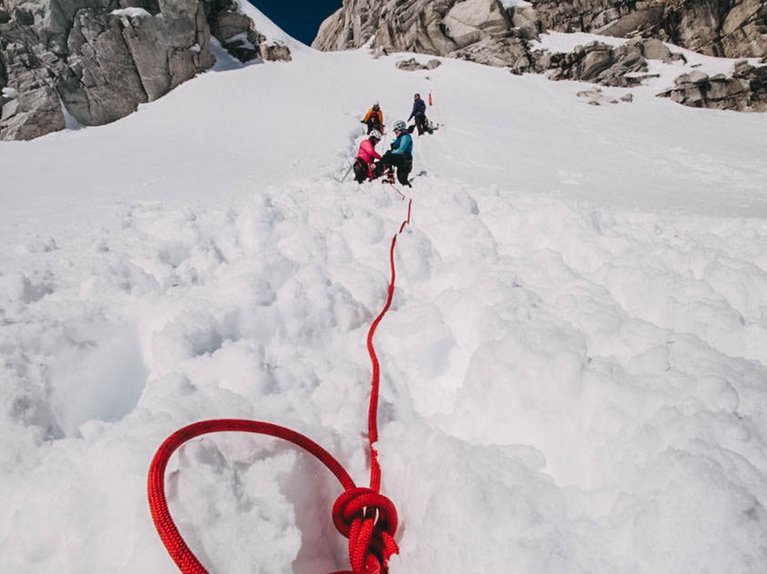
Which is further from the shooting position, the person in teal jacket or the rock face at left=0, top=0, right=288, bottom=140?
the rock face at left=0, top=0, right=288, bottom=140

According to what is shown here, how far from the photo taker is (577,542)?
3.96ft

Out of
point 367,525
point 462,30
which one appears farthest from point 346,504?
point 462,30

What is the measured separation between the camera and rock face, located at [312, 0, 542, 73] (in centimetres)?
2723

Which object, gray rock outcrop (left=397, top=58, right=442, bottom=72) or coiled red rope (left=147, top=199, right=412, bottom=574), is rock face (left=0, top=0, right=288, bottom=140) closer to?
gray rock outcrop (left=397, top=58, right=442, bottom=72)

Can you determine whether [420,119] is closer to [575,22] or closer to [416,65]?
[416,65]

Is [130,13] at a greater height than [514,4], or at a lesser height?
lesser

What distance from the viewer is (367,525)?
1.28 m

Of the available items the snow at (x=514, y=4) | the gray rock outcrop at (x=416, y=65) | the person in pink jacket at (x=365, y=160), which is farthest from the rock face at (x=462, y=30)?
the person in pink jacket at (x=365, y=160)

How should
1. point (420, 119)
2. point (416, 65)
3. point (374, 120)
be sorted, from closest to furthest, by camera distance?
1. point (374, 120)
2. point (420, 119)
3. point (416, 65)

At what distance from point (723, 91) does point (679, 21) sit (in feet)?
37.7

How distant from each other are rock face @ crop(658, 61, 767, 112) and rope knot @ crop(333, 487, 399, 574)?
81.8ft

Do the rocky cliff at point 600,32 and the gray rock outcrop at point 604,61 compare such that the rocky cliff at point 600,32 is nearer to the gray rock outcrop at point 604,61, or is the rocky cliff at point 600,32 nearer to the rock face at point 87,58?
the gray rock outcrop at point 604,61

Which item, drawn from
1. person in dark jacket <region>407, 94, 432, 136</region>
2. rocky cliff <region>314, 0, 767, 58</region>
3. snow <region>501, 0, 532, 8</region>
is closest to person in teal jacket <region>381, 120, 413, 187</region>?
person in dark jacket <region>407, 94, 432, 136</region>

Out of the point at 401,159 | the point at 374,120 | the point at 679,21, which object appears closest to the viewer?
the point at 401,159
